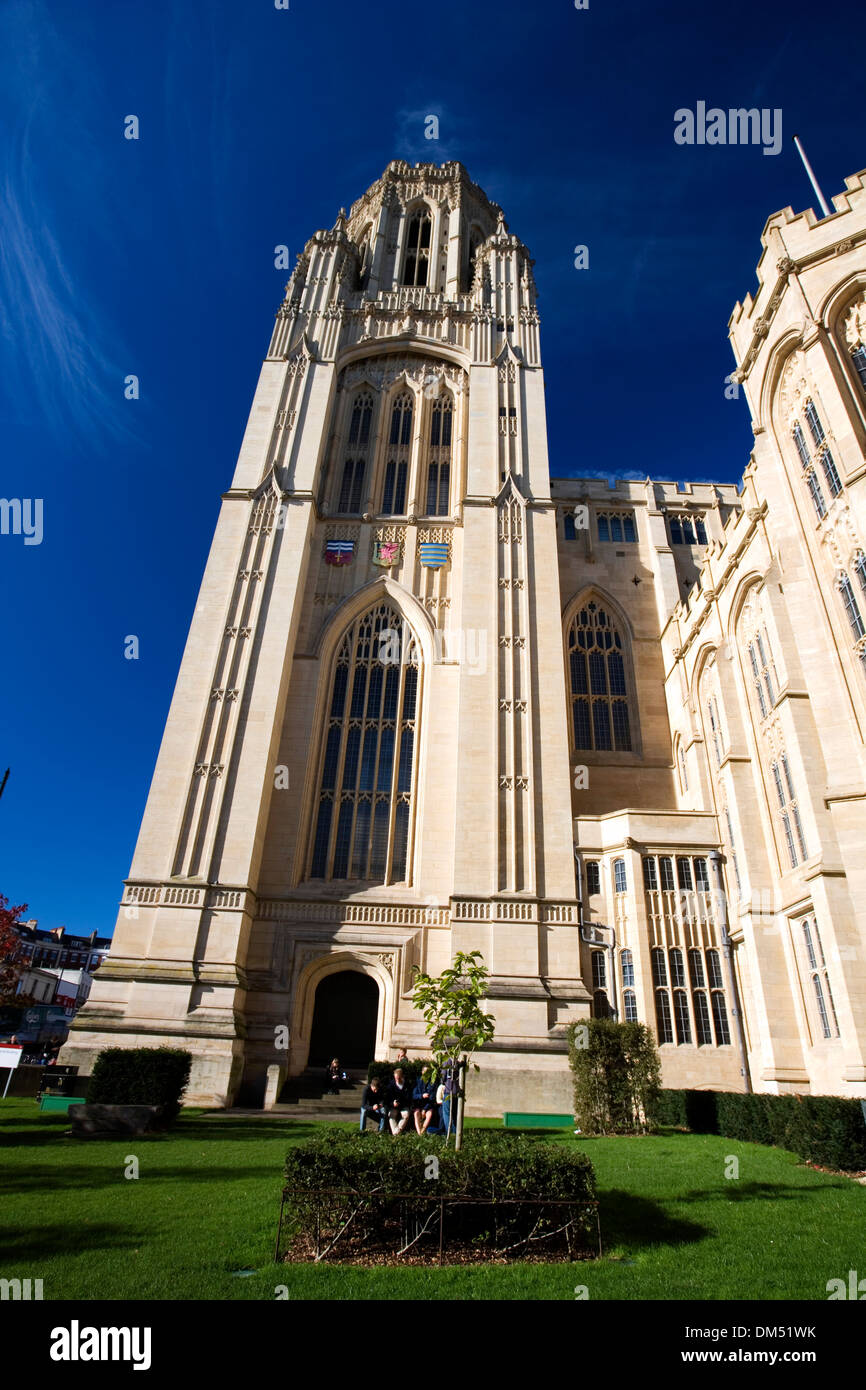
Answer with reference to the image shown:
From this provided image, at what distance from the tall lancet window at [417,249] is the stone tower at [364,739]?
7482 millimetres

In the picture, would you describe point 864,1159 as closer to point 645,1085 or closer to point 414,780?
point 645,1085

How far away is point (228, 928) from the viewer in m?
22.7

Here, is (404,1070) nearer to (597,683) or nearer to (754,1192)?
(754,1192)

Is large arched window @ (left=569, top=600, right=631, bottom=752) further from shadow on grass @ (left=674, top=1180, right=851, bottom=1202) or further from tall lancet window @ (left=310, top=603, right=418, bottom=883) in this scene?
shadow on grass @ (left=674, top=1180, right=851, bottom=1202)

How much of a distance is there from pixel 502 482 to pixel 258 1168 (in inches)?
1087

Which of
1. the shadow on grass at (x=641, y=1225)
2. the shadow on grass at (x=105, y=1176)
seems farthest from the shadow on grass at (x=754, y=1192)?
the shadow on grass at (x=105, y=1176)

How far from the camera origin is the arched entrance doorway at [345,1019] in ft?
A: 80.8

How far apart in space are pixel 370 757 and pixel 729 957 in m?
14.6

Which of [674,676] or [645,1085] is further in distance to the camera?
[674,676]

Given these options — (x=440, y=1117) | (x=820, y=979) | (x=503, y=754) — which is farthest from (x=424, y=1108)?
(x=503, y=754)

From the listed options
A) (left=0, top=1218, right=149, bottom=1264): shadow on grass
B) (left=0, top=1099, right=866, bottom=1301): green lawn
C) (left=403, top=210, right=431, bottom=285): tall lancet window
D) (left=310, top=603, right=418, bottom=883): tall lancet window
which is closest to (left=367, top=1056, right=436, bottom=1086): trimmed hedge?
(left=0, top=1099, right=866, bottom=1301): green lawn

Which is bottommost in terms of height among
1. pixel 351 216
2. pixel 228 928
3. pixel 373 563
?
pixel 228 928

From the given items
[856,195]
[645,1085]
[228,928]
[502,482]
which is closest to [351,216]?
[502,482]

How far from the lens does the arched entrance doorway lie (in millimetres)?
24625
